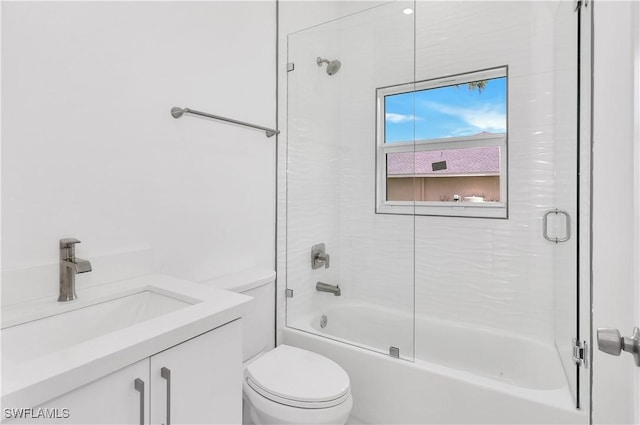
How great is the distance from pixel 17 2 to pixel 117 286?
912 mm

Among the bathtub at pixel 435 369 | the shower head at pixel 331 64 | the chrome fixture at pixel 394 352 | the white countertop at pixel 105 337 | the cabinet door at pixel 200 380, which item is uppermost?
the shower head at pixel 331 64

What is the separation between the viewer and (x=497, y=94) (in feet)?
7.15

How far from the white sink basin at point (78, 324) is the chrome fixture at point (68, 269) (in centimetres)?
7

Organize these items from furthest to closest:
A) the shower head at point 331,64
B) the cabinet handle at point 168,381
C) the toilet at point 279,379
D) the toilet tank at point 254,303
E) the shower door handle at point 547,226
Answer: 1. the shower head at point 331,64
2. the shower door handle at point 547,226
3. the toilet tank at point 254,303
4. the toilet at point 279,379
5. the cabinet handle at point 168,381

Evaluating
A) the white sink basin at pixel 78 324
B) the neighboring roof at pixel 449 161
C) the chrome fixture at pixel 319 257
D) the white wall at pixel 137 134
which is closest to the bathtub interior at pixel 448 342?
the chrome fixture at pixel 319 257

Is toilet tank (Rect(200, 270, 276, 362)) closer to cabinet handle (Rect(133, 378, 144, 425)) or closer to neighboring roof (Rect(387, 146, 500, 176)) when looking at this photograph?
cabinet handle (Rect(133, 378, 144, 425))

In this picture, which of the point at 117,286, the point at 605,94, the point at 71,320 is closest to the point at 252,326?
the point at 117,286

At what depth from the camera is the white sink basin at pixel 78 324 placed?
88 cm

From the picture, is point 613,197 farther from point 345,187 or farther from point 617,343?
point 345,187

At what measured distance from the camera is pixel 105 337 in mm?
767

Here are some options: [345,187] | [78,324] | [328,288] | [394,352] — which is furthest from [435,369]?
[78,324]

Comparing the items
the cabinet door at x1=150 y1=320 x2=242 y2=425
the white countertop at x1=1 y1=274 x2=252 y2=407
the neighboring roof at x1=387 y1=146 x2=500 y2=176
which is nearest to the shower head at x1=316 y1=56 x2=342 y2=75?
the neighboring roof at x1=387 y1=146 x2=500 y2=176

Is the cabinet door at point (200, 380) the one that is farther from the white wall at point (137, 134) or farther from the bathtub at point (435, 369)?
the bathtub at point (435, 369)

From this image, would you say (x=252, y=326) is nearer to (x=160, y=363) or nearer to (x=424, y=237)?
(x=160, y=363)
